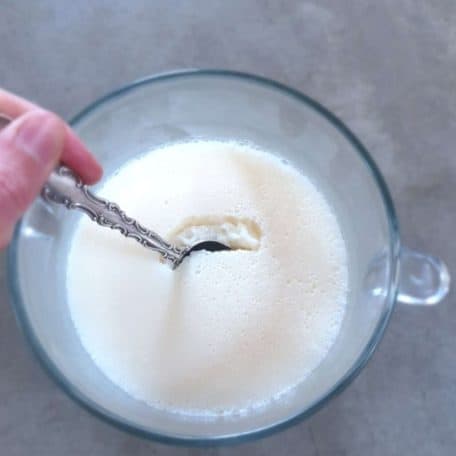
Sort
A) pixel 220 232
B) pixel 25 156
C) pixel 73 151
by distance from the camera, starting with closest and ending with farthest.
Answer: pixel 25 156, pixel 73 151, pixel 220 232

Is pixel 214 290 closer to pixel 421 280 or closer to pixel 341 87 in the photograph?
pixel 421 280

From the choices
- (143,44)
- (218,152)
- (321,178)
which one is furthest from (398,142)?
(143,44)

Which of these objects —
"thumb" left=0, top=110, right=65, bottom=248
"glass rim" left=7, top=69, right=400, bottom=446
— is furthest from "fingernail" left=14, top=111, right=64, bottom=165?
"glass rim" left=7, top=69, right=400, bottom=446

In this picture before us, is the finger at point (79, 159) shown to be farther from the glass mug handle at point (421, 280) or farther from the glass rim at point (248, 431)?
the glass mug handle at point (421, 280)

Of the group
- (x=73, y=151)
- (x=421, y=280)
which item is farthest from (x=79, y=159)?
(x=421, y=280)

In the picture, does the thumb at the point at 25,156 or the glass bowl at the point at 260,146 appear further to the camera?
the glass bowl at the point at 260,146

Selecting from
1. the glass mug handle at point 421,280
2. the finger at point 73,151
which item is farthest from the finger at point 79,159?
the glass mug handle at point 421,280
